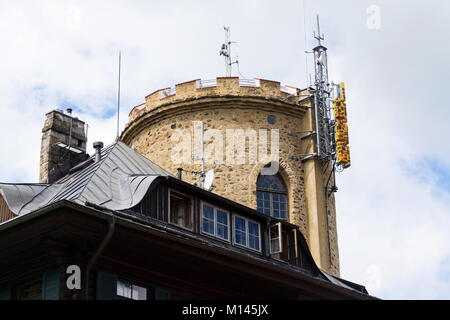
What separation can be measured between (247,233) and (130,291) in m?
4.50

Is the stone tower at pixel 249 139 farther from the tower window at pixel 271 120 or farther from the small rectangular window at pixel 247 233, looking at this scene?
the small rectangular window at pixel 247 233

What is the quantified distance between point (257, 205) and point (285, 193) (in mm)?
1454

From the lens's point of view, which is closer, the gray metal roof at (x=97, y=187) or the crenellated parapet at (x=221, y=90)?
the gray metal roof at (x=97, y=187)

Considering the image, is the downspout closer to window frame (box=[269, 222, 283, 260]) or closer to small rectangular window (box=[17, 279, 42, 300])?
small rectangular window (box=[17, 279, 42, 300])

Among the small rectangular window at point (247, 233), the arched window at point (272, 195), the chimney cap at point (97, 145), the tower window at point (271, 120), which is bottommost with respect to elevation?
the small rectangular window at point (247, 233)

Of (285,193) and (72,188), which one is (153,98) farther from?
(72,188)

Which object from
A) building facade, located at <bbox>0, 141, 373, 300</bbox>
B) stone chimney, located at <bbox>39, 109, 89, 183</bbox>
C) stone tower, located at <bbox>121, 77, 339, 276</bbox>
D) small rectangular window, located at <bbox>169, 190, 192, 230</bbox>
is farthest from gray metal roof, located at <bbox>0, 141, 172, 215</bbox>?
stone tower, located at <bbox>121, 77, 339, 276</bbox>

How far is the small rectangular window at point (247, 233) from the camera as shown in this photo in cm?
2255

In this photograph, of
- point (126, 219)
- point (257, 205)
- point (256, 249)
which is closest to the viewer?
point (126, 219)

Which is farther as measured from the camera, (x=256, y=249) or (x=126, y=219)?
(x=256, y=249)

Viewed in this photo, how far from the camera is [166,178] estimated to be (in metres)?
21.0

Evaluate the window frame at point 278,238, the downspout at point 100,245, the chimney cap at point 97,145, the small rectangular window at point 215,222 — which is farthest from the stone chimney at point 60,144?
the downspout at point 100,245

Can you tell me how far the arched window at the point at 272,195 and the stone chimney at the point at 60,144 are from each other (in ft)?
32.2
